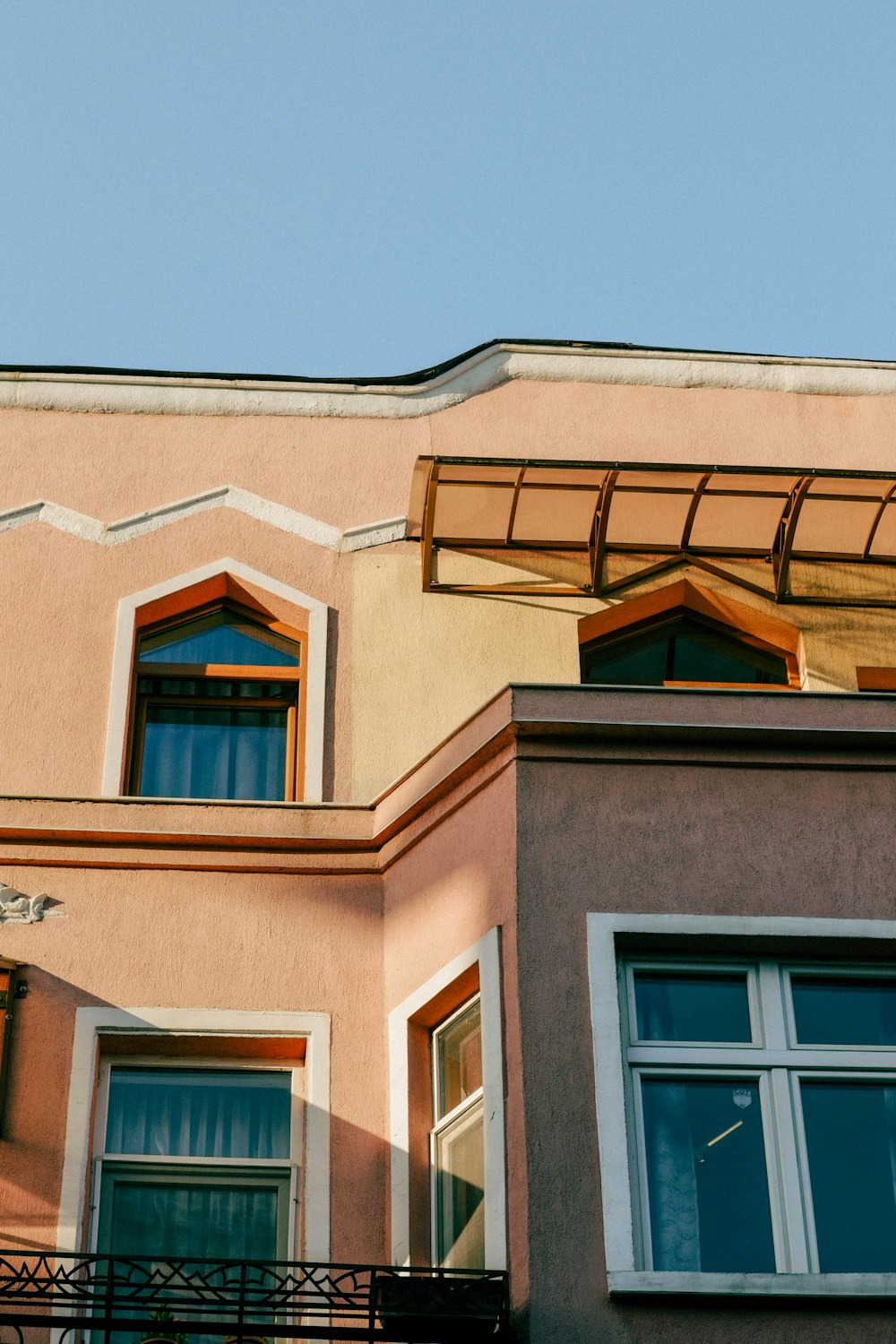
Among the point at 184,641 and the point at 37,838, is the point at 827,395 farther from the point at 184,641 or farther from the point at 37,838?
the point at 37,838

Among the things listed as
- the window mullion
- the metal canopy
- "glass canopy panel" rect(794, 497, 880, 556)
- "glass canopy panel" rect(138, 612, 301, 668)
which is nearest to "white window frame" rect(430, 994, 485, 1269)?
the window mullion

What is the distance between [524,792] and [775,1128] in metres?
2.05

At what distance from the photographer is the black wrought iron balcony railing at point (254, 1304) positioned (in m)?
8.85

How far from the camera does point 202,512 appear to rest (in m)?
13.5

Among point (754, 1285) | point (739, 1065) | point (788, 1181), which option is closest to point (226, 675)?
point (739, 1065)

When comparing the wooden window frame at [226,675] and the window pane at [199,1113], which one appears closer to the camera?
the window pane at [199,1113]

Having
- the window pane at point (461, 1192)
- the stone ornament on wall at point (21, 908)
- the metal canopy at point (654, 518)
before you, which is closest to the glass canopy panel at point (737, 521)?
the metal canopy at point (654, 518)

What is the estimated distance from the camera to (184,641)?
1325cm

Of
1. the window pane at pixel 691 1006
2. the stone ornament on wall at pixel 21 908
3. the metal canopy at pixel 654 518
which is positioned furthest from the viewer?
the metal canopy at pixel 654 518

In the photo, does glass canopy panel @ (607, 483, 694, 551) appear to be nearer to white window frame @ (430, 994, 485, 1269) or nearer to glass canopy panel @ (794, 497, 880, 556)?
glass canopy panel @ (794, 497, 880, 556)

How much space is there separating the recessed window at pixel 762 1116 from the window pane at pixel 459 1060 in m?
0.92

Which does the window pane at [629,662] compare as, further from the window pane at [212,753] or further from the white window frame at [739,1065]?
the white window frame at [739,1065]

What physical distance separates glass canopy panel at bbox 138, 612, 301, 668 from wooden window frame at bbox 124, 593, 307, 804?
0.03 m

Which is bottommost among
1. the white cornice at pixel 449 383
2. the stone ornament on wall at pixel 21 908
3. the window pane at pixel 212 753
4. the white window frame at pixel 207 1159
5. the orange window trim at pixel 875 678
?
the white window frame at pixel 207 1159
